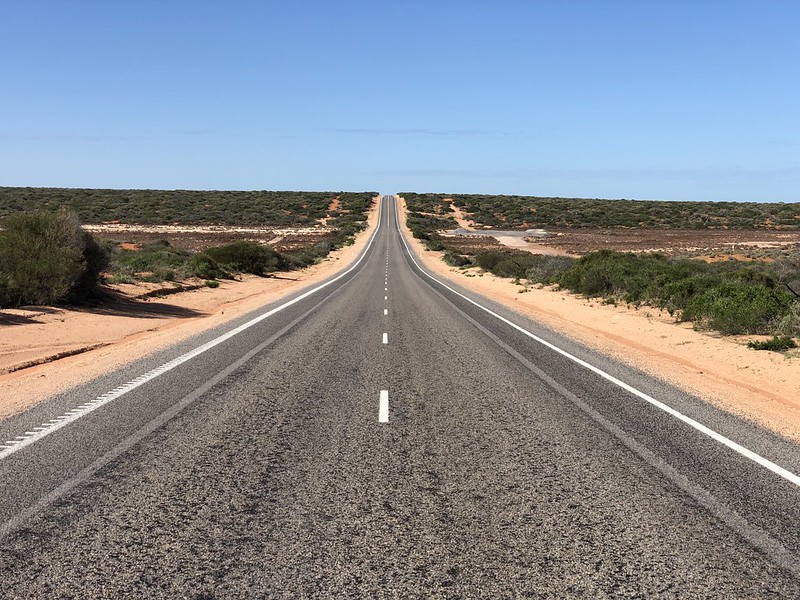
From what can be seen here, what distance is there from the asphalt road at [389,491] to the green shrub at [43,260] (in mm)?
10898

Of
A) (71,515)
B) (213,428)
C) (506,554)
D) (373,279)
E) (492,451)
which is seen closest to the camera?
(506,554)

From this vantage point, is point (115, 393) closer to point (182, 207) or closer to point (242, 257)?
point (242, 257)

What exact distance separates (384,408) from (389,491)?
312cm

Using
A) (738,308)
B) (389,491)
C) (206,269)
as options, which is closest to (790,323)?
(738,308)

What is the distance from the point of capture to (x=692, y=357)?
14.5 metres

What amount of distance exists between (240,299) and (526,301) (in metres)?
12.2

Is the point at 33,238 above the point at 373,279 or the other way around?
above

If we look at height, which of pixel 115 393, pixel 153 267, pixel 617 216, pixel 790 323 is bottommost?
pixel 153 267

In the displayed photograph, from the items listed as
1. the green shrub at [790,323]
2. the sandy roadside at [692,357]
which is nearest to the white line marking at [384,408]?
the sandy roadside at [692,357]

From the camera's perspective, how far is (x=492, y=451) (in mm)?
6969

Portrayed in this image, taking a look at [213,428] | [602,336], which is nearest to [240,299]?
[602,336]

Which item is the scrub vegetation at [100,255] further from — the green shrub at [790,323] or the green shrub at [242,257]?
the green shrub at [790,323]

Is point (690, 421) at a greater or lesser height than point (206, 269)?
greater

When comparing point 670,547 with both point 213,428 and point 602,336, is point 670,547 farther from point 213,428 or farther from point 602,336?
Result: point 602,336
